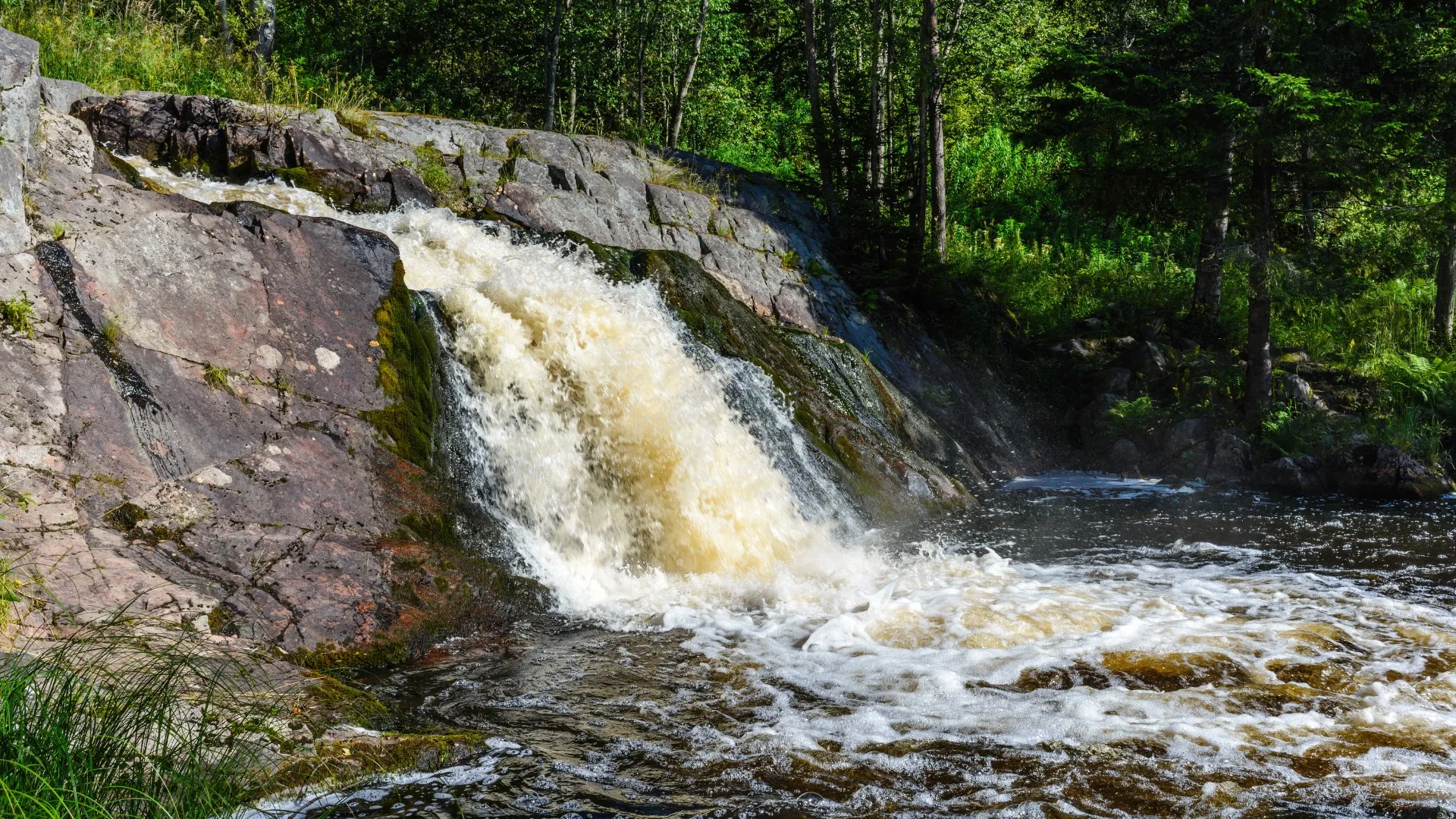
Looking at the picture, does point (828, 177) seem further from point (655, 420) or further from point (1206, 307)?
point (655, 420)

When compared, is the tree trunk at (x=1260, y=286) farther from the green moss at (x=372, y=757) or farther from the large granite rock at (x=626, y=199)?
the green moss at (x=372, y=757)

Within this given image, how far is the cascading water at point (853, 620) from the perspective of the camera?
3.96 meters

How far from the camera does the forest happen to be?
1201 cm

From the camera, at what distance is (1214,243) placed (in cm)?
1377

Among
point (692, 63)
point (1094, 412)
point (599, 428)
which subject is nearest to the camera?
point (599, 428)

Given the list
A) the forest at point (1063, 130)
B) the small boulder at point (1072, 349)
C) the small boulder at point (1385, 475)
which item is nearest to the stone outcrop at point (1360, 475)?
the small boulder at point (1385, 475)

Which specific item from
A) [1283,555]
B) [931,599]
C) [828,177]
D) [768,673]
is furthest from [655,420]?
[828,177]

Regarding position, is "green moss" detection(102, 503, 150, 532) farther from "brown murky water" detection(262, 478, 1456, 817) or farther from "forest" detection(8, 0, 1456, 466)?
"forest" detection(8, 0, 1456, 466)

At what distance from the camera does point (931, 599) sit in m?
6.61

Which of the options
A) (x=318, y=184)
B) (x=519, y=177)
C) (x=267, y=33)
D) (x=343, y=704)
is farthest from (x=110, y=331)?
(x=267, y=33)

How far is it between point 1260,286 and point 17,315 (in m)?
12.7

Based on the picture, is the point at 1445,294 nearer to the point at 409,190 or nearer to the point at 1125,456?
the point at 1125,456

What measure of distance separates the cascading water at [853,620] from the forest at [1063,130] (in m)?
5.45

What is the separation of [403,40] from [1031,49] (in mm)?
12455
